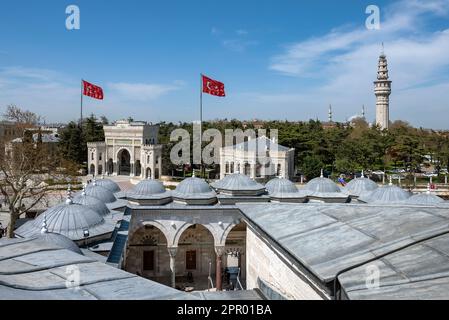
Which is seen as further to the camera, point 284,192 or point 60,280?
point 284,192

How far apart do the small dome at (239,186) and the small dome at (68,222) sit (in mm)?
7796

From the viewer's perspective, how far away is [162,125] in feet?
226

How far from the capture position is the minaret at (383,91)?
74250 mm

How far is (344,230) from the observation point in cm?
866

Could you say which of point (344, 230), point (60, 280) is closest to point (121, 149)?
point (344, 230)

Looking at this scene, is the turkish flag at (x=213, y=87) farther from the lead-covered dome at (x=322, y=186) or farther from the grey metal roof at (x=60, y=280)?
the grey metal roof at (x=60, y=280)

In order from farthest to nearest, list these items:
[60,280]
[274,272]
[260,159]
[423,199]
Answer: [260,159] < [423,199] < [274,272] < [60,280]

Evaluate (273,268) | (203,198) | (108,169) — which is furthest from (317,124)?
(273,268)

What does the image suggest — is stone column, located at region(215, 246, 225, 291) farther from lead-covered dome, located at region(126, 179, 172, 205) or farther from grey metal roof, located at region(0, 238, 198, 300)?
grey metal roof, located at region(0, 238, 198, 300)

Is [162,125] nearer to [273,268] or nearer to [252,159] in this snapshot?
[252,159]

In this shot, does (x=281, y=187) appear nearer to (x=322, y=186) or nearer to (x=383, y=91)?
(x=322, y=186)

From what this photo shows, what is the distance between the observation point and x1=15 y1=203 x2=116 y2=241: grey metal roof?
1198cm

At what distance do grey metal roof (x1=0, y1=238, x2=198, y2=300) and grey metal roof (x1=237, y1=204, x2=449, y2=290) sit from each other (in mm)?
2930

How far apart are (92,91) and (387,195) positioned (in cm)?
3296
